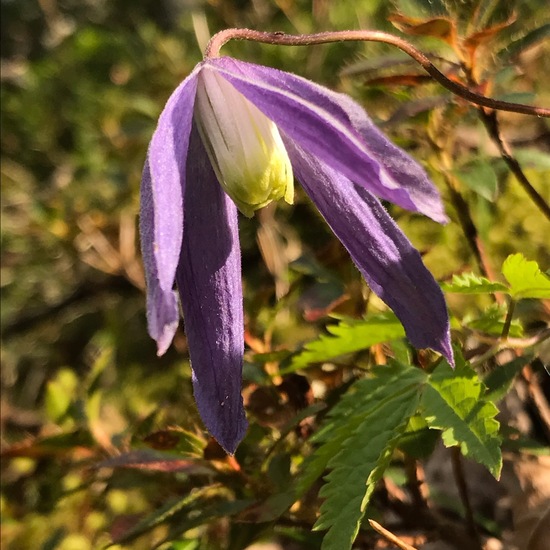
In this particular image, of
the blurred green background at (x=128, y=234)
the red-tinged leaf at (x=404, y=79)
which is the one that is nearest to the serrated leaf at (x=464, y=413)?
the blurred green background at (x=128, y=234)

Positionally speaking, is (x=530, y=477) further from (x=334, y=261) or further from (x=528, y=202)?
(x=528, y=202)

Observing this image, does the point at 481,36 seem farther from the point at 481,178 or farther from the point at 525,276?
the point at 525,276

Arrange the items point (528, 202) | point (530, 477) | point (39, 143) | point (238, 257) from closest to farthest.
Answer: point (238, 257)
point (530, 477)
point (528, 202)
point (39, 143)

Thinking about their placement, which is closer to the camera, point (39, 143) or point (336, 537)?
point (336, 537)

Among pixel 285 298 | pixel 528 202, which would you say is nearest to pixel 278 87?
pixel 285 298

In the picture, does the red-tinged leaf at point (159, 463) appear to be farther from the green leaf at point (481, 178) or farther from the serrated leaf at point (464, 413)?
the green leaf at point (481, 178)

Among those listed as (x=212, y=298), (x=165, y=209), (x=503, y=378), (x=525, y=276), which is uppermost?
(x=165, y=209)

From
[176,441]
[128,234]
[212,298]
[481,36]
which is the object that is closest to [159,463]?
[176,441]
